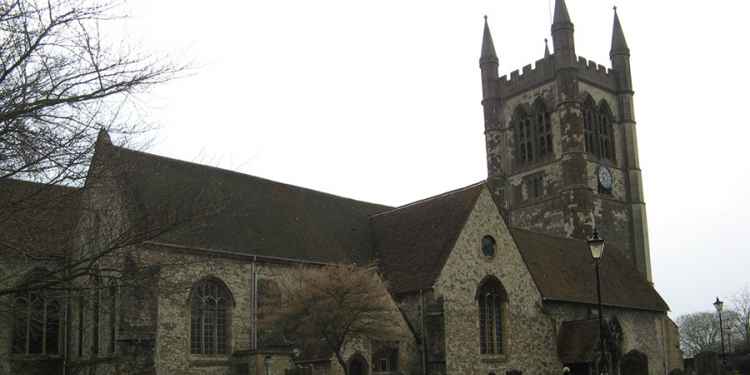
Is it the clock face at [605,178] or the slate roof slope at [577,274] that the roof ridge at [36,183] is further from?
the clock face at [605,178]

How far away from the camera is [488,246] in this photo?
1442 inches

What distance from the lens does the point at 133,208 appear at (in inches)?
576

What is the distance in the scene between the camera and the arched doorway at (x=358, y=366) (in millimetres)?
30216

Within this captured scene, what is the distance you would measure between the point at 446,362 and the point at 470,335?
7.17 ft

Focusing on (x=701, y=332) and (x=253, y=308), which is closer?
(x=253, y=308)

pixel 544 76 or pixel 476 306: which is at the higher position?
pixel 544 76

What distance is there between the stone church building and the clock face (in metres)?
0.66

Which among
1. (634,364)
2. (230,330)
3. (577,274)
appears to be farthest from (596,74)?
(230,330)

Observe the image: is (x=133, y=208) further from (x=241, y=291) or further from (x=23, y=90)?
(x=241, y=291)

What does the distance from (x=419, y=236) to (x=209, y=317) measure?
11026 mm

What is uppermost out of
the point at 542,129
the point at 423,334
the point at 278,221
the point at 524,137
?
the point at 542,129

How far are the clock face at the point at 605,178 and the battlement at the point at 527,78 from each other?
761cm

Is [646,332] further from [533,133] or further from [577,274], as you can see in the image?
[533,133]

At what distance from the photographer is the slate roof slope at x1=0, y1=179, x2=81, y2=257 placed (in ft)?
37.8
